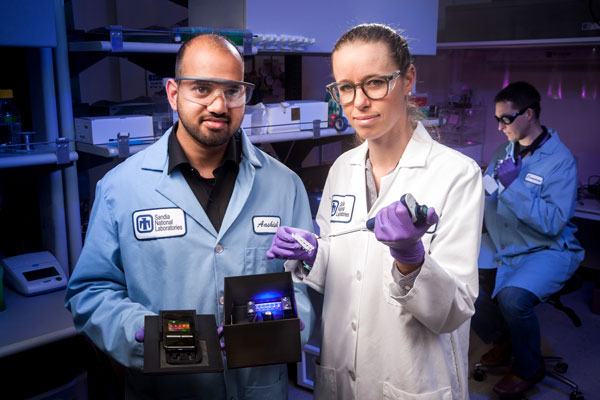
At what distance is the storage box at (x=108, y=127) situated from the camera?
223cm

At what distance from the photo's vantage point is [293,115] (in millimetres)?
2904

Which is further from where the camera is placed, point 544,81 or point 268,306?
point 544,81

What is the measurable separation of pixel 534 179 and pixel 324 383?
2.19 metres

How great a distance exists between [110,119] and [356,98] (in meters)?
1.22

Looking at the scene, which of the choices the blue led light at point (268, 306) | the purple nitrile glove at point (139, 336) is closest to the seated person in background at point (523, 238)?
the blue led light at point (268, 306)

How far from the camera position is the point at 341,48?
5.23 ft

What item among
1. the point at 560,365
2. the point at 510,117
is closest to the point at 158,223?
the point at 510,117

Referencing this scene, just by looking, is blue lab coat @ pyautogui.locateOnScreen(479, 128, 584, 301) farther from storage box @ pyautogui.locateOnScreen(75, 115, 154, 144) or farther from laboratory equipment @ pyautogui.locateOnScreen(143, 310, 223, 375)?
laboratory equipment @ pyautogui.locateOnScreen(143, 310, 223, 375)

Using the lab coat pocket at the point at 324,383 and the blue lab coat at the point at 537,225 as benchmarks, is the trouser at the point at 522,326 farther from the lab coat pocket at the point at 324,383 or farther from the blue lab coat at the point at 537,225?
the lab coat pocket at the point at 324,383

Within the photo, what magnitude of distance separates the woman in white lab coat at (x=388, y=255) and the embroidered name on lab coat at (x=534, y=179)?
185cm

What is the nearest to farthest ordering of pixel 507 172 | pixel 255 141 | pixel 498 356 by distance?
pixel 255 141 < pixel 507 172 < pixel 498 356

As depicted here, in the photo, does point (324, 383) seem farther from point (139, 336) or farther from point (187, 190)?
point (187, 190)

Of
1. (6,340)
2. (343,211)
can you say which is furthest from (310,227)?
(6,340)

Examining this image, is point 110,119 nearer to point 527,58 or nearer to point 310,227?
point 310,227
